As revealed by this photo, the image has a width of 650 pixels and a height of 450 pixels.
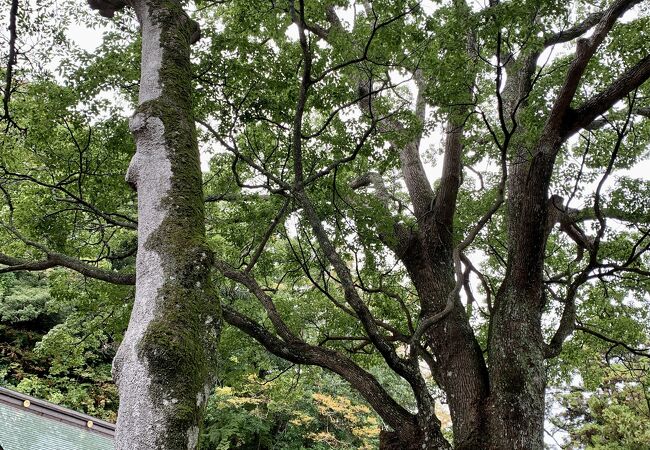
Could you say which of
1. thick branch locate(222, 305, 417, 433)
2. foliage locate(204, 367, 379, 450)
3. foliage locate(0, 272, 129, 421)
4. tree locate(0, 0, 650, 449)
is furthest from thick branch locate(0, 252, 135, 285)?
foliage locate(204, 367, 379, 450)

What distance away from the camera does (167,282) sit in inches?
78.7

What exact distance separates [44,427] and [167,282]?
777 cm

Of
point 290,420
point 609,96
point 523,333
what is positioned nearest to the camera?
point 609,96

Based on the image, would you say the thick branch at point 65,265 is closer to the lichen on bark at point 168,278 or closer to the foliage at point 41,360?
the lichen on bark at point 168,278

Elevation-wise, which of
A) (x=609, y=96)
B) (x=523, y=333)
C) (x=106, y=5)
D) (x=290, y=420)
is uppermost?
(x=106, y=5)

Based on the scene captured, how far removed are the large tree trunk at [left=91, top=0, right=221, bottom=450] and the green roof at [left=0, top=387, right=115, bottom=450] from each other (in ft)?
21.4

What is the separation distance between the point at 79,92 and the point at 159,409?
456cm

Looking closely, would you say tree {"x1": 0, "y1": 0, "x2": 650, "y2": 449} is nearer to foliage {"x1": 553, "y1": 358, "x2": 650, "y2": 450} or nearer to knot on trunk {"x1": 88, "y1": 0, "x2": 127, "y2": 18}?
knot on trunk {"x1": 88, "y1": 0, "x2": 127, "y2": 18}

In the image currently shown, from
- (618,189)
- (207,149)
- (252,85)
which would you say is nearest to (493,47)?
(252,85)

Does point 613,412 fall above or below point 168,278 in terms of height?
below

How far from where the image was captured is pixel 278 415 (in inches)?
579

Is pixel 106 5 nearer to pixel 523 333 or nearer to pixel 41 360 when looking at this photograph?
pixel 523 333

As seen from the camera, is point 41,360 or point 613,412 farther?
point 41,360

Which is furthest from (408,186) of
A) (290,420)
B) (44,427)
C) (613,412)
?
(290,420)
